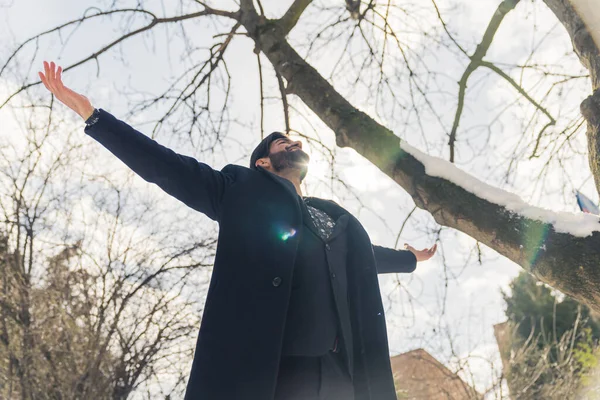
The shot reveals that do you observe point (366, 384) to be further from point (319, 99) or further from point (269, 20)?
point (269, 20)

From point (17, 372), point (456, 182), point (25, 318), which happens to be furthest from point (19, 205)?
point (456, 182)

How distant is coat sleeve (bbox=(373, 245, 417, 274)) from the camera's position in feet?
8.74

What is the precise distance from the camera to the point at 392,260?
8.84 ft

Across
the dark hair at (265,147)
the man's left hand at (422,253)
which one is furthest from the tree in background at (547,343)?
the dark hair at (265,147)

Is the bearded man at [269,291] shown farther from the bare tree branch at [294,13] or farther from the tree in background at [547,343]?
the tree in background at [547,343]

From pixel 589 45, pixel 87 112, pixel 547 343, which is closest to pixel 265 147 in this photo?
pixel 87 112

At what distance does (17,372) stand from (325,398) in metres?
4.87

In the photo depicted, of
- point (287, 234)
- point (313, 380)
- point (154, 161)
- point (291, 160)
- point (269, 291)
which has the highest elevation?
point (291, 160)

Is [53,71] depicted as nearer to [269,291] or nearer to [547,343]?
[269,291]

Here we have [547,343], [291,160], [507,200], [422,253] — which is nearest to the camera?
[507,200]

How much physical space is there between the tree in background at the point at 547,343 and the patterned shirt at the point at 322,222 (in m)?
7.21

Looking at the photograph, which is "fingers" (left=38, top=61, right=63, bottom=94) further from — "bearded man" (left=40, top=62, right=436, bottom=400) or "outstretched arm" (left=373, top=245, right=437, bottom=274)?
"outstretched arm" (left=373, top=245, right=437, bottom=274)

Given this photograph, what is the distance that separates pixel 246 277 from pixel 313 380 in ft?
1.35

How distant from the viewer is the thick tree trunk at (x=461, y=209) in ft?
5.91
